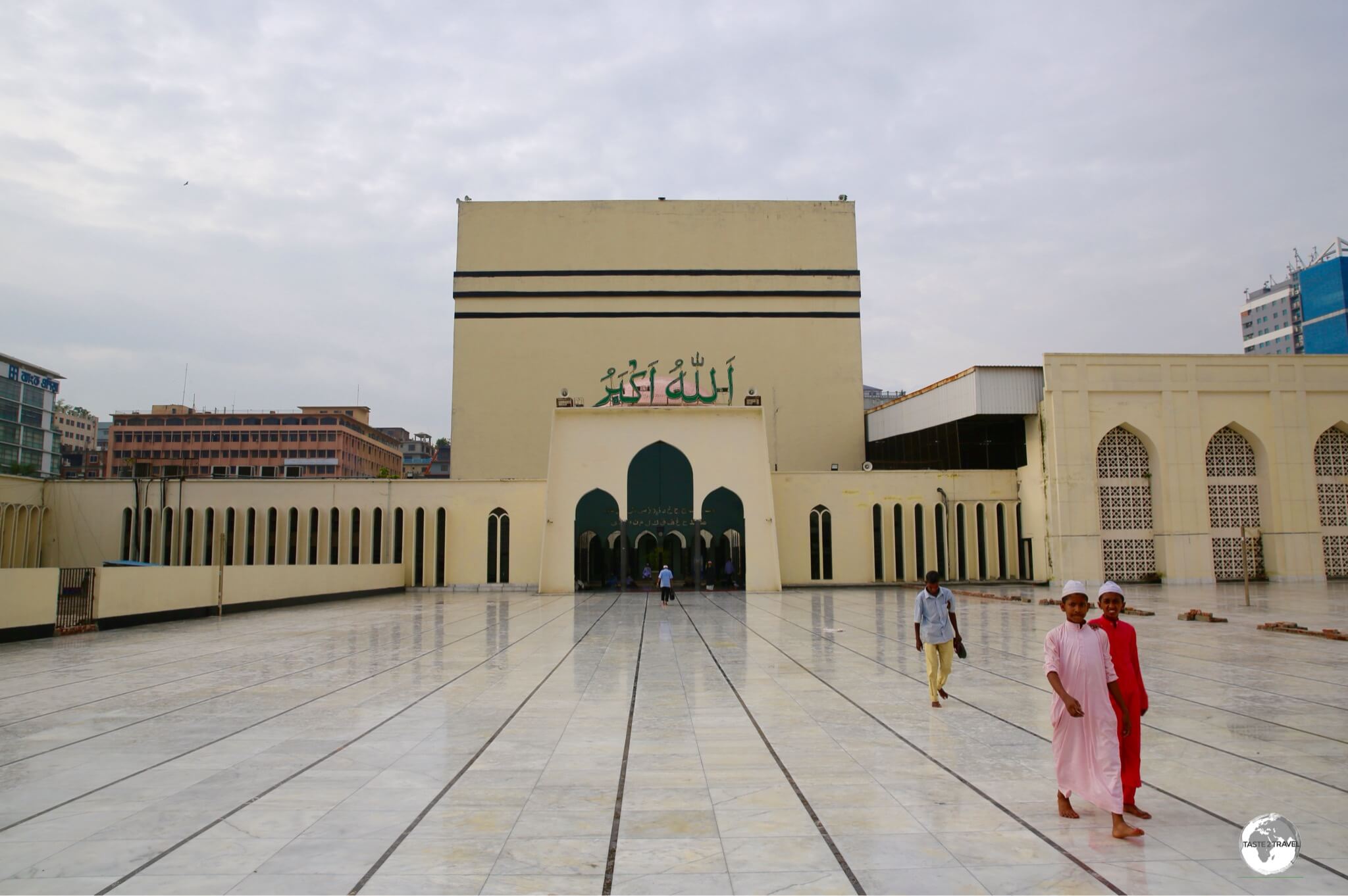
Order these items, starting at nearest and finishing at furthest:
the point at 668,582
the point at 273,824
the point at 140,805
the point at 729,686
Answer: the point at 273,824 → the point at 140,805 → the point at 729,686 → the point at 668,582

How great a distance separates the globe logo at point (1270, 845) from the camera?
4.03m

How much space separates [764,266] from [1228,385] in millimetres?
16922

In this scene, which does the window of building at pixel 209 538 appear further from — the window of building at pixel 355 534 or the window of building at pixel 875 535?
the window of building at pixel 875 535

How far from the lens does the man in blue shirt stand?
804 cm

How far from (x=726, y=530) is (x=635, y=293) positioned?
12.7m

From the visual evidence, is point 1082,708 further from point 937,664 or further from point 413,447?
point 413,447

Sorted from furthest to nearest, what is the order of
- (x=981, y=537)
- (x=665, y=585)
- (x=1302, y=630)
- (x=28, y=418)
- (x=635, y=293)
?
(x=28, y=418), (x=635, y=293), (x=981, y=537), (x=665, y=585), (x=1302, y=630)

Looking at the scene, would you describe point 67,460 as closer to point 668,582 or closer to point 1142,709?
point 668,582

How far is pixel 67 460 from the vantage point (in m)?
91.7

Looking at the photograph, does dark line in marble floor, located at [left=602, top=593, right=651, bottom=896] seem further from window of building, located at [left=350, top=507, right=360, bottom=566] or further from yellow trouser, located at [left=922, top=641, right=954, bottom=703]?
window of building, located at [left=350, top=507, right=360, bottom=566]

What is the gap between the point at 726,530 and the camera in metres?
27.3

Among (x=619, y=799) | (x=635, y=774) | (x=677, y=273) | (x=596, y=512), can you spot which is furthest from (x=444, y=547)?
(x=619, y=799)

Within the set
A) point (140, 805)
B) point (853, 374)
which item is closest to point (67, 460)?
point (853, 374)

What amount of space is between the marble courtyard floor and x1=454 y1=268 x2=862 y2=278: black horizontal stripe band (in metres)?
25.9
